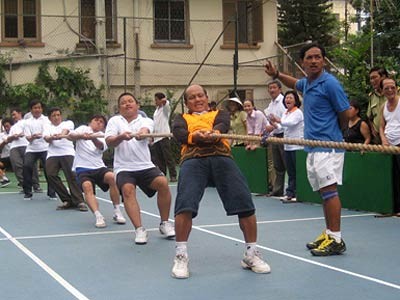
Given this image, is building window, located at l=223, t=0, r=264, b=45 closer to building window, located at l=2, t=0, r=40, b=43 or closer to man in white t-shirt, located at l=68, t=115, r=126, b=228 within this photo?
building window, located at l=2, t=0, r=40, b=43

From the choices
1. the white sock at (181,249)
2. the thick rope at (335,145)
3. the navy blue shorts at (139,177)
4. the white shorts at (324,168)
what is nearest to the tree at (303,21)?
the navy blue shorts at (139,177)

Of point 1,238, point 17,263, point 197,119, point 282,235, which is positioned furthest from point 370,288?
point 1,238

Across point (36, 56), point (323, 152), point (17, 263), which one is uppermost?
point (36, 56)

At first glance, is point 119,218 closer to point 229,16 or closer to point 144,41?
point 144,41

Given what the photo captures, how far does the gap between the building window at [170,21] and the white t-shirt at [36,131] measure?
10521 millimetres

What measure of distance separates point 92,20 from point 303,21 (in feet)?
57.6

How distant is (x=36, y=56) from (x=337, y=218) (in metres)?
16.5

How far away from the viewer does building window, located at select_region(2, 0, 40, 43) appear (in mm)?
22344

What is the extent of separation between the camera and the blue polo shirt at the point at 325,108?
7469 millimetres

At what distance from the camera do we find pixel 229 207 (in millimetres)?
6863

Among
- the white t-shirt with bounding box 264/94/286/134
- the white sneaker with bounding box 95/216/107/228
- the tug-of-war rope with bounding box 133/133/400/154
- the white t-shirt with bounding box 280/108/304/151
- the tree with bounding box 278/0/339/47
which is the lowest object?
the white sneaker with bounding box 95/216/107/228

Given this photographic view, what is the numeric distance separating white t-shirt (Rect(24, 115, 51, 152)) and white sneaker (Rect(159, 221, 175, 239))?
5.39 meters

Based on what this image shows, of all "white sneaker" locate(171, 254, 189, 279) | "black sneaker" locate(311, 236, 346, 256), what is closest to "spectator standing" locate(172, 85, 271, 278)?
"white sneaker" locate(171, 254, 189, 279)

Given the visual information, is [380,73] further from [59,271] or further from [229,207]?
[59,271]
